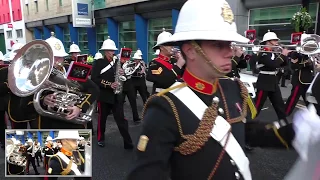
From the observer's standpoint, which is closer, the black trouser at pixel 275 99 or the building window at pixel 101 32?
the black trouser at pixel 275 99

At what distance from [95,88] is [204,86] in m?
2.26

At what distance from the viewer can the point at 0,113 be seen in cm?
558

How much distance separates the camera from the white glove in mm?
1326

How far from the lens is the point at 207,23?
1.40 meters

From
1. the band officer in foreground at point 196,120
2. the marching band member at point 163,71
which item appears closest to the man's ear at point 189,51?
the band officer in foreground at point 196,120

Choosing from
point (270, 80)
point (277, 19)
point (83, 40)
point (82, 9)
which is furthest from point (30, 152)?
point (83, 40)

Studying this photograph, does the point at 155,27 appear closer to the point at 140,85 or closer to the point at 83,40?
the point at 83,40

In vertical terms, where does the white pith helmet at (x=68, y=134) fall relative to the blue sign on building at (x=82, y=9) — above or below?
below

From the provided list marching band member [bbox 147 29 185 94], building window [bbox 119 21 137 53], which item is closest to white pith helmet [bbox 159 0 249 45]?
marching band member [bbox 147 29 185 94]

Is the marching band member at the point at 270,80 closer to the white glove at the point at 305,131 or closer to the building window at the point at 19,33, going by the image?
the white glove at the point at 305,131

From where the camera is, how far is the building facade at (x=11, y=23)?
121ft

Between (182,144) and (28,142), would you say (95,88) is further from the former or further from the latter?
(182,144)

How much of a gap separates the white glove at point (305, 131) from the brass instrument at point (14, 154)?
102 inches

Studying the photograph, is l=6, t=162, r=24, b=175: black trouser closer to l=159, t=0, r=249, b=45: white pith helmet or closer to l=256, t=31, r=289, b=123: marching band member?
l=159, t=0, r=249, b=45: white pith helmet
